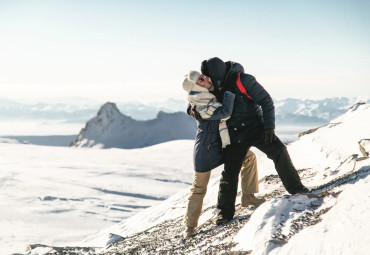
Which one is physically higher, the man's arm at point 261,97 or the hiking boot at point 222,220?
the man's arm at point 261,97

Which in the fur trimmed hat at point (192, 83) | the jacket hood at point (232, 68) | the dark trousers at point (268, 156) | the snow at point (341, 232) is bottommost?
Result: the snow at point (341, 232)

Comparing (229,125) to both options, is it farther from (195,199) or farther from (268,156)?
(195,199)

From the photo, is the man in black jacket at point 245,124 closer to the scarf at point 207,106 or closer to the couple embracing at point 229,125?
the couple embracing at point 229,125

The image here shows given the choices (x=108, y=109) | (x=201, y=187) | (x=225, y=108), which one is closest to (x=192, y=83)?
(x=225, y=108)

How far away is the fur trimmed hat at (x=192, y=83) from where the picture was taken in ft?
14.2

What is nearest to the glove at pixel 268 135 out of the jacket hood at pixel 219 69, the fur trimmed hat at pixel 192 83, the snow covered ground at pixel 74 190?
the jacket hood at pixel 219 69

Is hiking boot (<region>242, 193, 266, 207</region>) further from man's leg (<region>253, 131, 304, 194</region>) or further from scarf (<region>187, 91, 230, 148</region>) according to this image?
scarf (<region>187, 91, 230, 148</region>)

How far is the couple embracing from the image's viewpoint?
4.25 meters

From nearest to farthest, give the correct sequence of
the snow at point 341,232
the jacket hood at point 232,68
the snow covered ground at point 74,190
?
the snow at point 341,232, the jacket hood at point 232,68, the snow covered ground at point 74,190

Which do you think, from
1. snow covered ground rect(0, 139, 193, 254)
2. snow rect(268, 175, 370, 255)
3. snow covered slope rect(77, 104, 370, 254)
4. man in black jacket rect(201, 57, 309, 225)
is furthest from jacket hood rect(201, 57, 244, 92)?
snow covered ground rect(0, 139, 193, 254)

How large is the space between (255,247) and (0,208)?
51.2 ft

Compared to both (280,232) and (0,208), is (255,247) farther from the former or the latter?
(0,208)

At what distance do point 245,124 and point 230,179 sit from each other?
2.45ft

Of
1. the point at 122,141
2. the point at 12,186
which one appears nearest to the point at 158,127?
the point at 122,141
